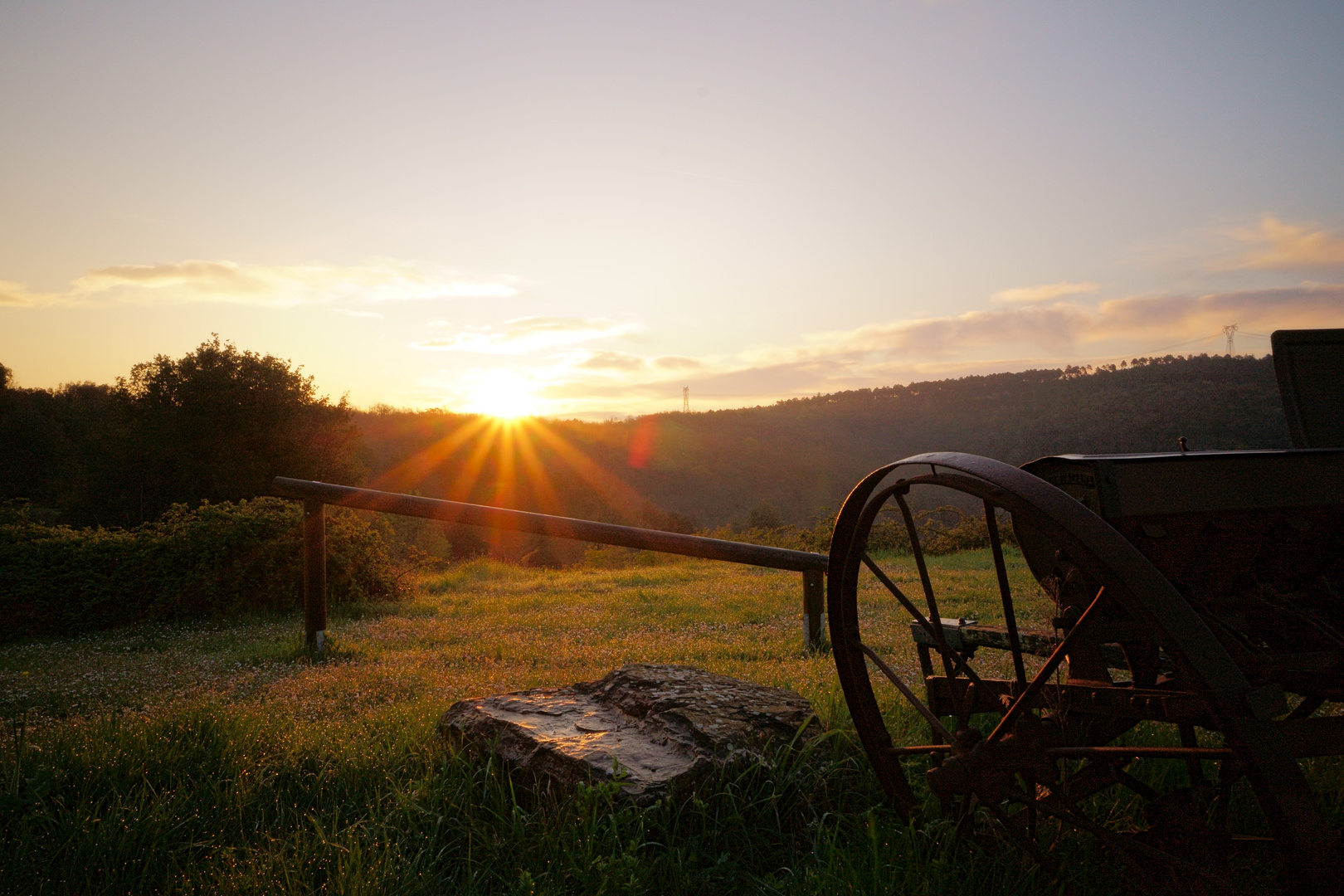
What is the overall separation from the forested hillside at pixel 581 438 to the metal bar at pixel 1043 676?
68.8 ft

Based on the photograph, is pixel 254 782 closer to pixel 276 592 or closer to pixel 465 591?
pixel 276 592

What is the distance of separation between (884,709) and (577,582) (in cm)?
795

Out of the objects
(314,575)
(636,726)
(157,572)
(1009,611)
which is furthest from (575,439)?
(1009,611)

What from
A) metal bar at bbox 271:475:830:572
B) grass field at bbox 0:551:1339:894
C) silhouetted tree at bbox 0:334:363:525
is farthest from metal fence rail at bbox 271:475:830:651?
silhouetted tree at bbox 0:334:363:525

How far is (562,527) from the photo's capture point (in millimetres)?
4480

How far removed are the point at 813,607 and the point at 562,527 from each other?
2.00 m

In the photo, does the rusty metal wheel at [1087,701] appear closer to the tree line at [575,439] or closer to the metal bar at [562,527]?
the metal bar at [562,527]

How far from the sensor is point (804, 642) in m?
5.42

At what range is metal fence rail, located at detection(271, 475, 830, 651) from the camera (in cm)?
449

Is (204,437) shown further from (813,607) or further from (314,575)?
(813,607)

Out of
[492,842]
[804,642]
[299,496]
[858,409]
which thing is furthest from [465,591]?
[858,409]

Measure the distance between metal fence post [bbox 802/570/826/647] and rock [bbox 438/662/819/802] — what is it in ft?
6.69

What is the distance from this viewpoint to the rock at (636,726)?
2566mm

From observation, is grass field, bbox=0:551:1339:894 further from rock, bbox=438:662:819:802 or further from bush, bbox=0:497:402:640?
bush, bbox=0:497:402:640
